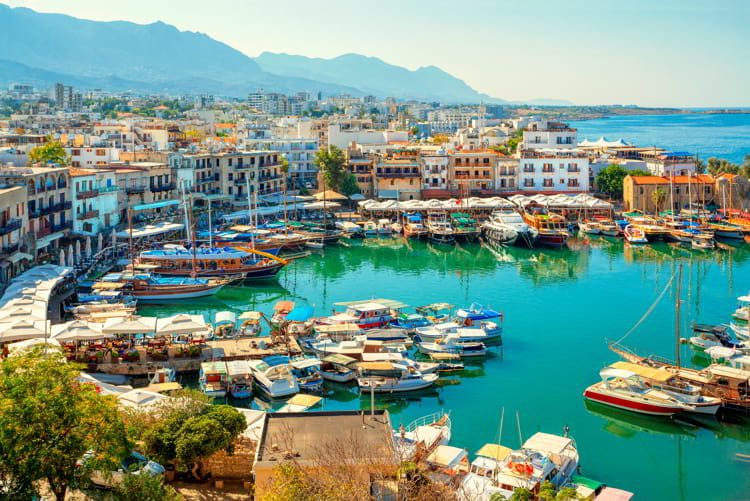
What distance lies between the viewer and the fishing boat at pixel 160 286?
44250 mm

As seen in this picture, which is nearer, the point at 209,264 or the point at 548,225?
the point at 209,264

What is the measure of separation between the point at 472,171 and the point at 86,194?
39063 mm

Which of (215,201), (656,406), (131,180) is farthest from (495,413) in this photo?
(215,201)

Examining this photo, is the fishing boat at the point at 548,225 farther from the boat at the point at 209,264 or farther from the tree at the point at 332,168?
the boat at the point at 209,264

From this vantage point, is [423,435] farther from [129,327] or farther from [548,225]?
[548,225]

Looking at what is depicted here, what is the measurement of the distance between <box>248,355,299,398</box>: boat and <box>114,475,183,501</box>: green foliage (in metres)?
12.5

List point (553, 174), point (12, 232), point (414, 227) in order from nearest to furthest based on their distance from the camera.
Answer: point (12, 232) → point (414, 227) → point (553, 174)

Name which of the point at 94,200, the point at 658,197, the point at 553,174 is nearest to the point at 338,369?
the point at 94,200

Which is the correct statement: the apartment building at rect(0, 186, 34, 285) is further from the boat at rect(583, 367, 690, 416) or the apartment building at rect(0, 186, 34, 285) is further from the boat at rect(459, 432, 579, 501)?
the boat at rect(583, 367, 690, 416)

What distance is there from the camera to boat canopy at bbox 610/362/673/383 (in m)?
29.2

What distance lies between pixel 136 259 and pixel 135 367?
21248 millimetres

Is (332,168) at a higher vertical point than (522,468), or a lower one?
higher

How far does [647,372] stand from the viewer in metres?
29.7

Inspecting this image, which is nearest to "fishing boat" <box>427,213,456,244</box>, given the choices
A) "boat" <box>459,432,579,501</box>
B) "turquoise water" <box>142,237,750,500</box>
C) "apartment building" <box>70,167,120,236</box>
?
"turquoise water" <box>142,237,750,500</box>
